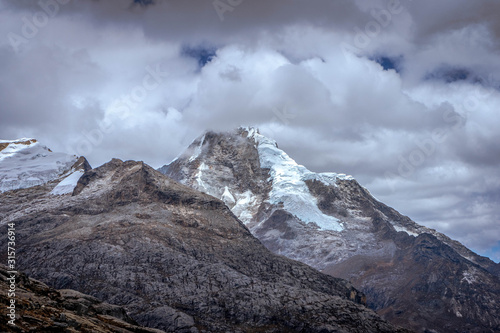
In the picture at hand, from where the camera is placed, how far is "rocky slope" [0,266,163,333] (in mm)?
81812

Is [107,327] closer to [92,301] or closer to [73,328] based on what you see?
[73,328]

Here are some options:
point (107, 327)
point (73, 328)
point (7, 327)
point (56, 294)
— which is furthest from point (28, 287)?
point (7, 327)

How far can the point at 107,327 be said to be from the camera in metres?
108

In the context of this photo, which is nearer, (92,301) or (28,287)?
(28,287)

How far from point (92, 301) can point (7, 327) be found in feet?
231

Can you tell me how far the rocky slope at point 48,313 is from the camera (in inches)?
3221

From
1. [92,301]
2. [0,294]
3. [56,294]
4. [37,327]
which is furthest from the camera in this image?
[92,301]

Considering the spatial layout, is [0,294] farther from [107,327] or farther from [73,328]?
[107,327]

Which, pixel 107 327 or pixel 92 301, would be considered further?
pixel 92 301

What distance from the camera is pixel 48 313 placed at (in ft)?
309

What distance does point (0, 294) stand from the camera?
88.9m

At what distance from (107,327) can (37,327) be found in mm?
28911

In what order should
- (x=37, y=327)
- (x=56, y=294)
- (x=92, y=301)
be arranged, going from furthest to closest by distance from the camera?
1. (x=92, y=301)
2. (x=56, y=294)
3. (x=37, y=327)

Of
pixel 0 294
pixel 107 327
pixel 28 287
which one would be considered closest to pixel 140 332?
pixel 107 327
